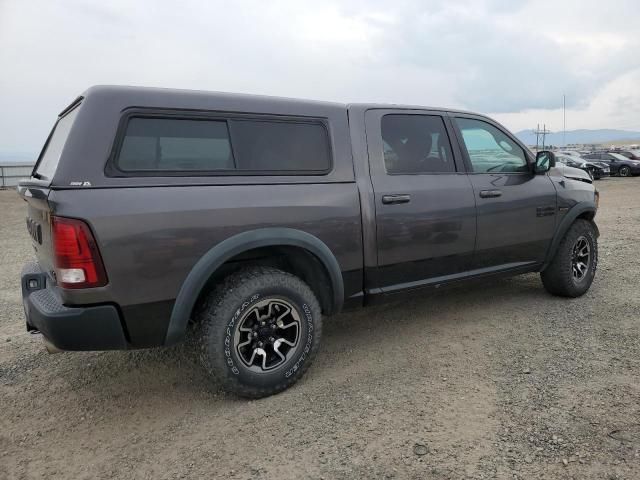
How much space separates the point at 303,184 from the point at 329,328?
1.61 metres

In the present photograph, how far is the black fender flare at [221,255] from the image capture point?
2580 millimetres

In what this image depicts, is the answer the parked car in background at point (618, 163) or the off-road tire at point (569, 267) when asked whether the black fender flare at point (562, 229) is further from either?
the parked car in background at point (618, 163)

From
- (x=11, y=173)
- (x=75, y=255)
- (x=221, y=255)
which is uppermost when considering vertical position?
(x=11, y=173)

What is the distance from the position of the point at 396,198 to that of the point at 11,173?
2264 centimetres

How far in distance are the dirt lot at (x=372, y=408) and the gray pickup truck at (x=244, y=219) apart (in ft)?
1.38

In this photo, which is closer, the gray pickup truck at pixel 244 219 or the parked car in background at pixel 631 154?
the gray pickup truck at pixel 244 219

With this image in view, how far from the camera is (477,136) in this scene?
3982 millimetres

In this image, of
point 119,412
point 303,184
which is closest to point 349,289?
point 303,184

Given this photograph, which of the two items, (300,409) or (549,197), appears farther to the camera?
(549,197)

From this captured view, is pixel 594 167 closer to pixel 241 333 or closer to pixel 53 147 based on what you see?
pixel 241 333

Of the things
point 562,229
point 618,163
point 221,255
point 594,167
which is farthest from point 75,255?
point 618,163

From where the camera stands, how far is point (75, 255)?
231 cm

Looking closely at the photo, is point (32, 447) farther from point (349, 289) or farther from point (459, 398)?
point (459, 398)

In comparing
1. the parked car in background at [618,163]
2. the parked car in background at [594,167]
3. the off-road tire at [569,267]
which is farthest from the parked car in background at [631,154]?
the off-road tire at [569,267]
